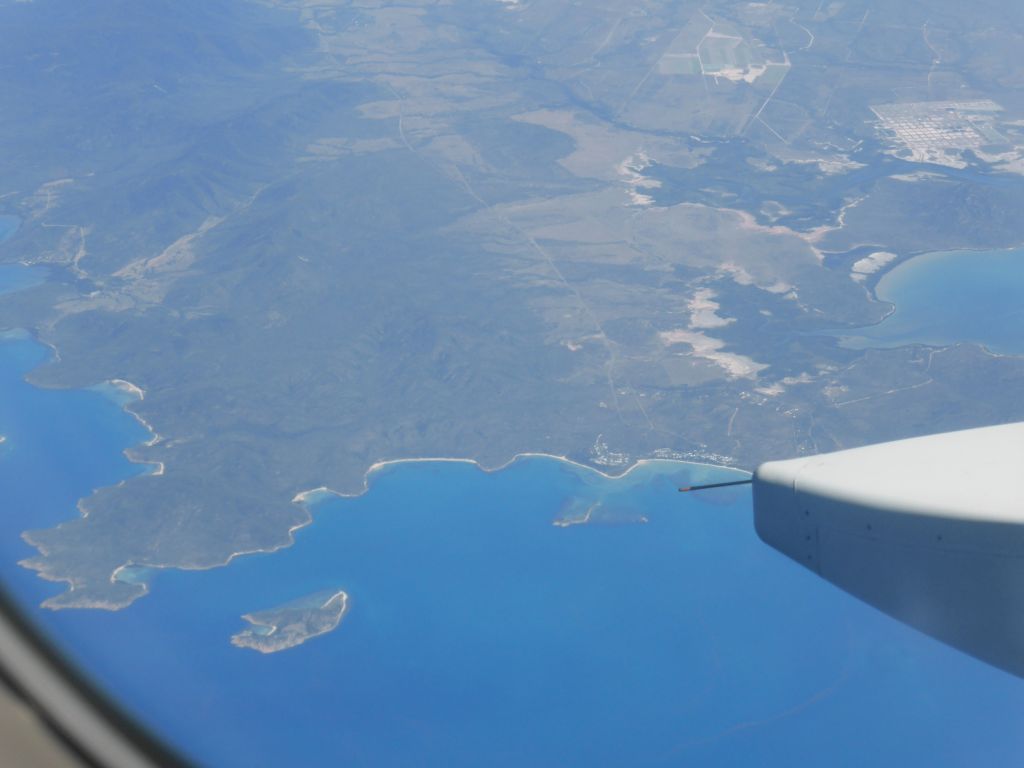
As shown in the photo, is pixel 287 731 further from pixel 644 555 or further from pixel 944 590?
pixel 944 590

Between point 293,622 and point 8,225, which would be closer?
point 293,622

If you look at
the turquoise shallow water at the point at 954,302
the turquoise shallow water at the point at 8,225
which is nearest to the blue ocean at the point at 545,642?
the turquoise shallow water at the point at 954,302

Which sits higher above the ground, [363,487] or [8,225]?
[8,225]

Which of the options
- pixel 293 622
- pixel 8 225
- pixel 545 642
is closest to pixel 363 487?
pixel 293 622

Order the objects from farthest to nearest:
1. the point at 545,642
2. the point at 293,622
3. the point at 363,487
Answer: the point at 363,487 < the point at 293,622 < the point at 545,642

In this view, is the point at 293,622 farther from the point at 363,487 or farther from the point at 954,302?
the point at 954,302

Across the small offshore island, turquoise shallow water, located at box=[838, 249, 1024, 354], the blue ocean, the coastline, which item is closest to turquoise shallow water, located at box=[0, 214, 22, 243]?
the blue ocean

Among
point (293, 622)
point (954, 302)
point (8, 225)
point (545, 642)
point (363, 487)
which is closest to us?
point (545, 642)
